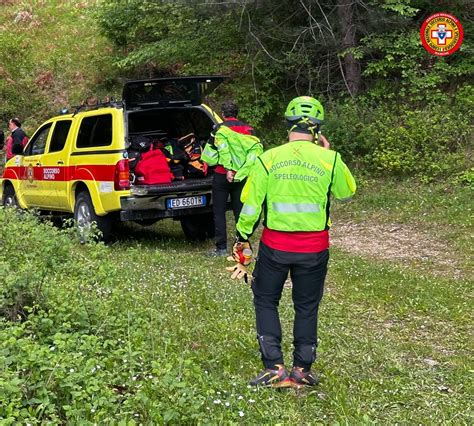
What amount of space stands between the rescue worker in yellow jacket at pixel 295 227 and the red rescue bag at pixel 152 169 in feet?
16.3

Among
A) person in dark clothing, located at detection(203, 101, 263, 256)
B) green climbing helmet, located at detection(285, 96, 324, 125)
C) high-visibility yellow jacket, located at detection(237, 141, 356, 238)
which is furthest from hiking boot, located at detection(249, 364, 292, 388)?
person in dark clothing, located at detection(203, 101, 263, 256)

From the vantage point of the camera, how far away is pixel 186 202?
9102 mm

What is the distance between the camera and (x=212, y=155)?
8.48m

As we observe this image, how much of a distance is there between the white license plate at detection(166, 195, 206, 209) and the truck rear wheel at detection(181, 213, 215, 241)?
A: 3.26 ft

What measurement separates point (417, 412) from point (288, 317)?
2031mm

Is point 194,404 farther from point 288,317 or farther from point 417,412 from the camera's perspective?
point 288,317

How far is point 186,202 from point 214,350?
14.4 feet

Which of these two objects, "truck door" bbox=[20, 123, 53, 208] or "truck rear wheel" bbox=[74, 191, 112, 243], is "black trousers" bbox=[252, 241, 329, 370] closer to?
"truck rear wheel" bbox=[74, 191, 112, 243]

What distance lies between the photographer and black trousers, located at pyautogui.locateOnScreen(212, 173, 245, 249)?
8.70 metres

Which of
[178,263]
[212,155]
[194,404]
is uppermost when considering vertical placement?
[212,155]

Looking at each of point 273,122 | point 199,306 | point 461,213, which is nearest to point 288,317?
point 199,306

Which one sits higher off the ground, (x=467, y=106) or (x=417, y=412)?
(x=467, y=106)

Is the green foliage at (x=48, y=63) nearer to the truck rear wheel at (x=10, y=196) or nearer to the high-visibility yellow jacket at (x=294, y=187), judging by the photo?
the truck rear wheel at (x=10, y=196)

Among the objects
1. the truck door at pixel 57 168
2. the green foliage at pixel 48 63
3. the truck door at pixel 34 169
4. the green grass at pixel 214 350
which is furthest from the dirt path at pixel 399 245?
the green foliage at pixel 48 63
